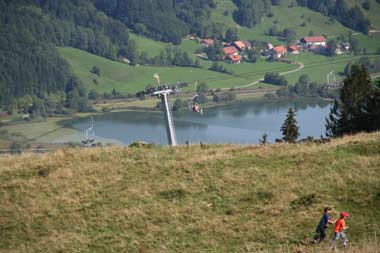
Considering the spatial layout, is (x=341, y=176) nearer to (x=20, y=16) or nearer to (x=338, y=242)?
(x=338, y=242)

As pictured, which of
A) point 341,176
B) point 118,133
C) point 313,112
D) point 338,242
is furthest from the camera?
point 313,112

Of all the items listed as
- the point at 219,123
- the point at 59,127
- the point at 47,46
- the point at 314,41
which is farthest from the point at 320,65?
the point at 59,127

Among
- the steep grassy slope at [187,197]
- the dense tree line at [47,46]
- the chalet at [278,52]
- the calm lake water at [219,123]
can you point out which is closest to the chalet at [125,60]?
the dense tree line at [47,46]

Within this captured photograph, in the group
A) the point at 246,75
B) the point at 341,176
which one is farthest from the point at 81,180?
the point at 246,75

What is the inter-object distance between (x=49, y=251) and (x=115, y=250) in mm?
1700

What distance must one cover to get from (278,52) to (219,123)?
220 feet

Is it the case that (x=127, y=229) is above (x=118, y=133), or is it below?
above

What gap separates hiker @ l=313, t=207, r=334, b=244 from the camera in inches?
666

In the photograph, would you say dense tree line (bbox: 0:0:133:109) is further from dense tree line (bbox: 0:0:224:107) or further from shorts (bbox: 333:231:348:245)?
shorts (bbox: 333:231:348:245)

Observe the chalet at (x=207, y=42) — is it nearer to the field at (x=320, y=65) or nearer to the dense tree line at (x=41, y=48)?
the dense tree line at (x=41, y=48)

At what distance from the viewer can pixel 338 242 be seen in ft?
56.2

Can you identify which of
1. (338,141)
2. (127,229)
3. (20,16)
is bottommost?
(127,229)

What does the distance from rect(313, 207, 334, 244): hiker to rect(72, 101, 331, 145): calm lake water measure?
77.7 metres

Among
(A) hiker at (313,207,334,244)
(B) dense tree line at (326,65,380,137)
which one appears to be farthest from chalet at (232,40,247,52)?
(A) hiker at (313,207,334,244)
